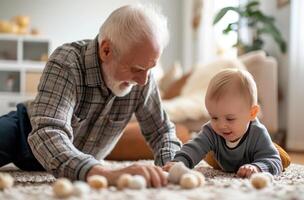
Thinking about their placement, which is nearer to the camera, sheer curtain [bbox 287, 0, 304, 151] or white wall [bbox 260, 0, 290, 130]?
sheer curtain [bbox 287, 0, 304, 151]

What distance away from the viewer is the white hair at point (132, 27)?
4.07 ft

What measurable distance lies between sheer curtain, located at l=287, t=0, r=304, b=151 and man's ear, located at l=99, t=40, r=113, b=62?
2.47 metres

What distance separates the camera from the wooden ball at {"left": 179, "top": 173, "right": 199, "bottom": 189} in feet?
3.43

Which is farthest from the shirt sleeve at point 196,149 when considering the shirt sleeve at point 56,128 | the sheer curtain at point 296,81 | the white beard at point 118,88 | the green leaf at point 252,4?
the green leaf at point 252,4

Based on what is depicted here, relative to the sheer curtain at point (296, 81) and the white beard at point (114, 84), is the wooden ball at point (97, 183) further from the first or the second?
the sheer curtain at point (296, 81)

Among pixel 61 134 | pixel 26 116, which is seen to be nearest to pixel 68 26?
pixel 26 116

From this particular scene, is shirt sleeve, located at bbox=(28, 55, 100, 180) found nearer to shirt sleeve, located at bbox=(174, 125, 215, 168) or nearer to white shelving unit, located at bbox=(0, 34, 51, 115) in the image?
shirt sleeve, located at bbox=(174, 125, 215, 168)

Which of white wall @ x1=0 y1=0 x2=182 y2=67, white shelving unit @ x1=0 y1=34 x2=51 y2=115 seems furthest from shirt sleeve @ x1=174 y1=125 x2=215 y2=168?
white wall @ x1=0 y1=0 x2=182 y2=67

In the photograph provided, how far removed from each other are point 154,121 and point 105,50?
1.10 feet

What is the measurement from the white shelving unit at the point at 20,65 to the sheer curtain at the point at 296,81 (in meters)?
2.61

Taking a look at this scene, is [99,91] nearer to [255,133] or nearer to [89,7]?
[255,133]

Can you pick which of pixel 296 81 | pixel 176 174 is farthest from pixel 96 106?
pixel 296 81

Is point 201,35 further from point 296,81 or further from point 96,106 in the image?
point 96,106

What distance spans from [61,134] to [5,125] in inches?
16.7
